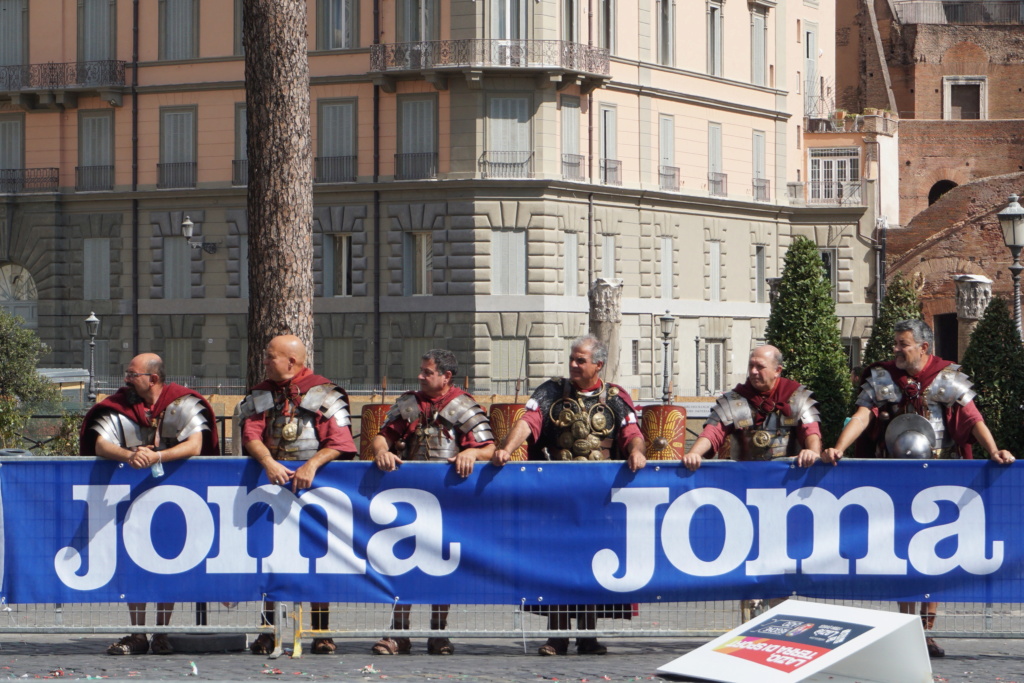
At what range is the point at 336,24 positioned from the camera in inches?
1721

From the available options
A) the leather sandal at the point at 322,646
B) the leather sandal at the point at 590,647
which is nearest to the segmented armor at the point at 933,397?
the leather sandal at the point at 590,647

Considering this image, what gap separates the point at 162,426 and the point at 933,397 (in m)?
4.55

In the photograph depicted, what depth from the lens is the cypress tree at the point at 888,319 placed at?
25203 mm

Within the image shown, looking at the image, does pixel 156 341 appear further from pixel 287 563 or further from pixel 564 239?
pixel 287 563

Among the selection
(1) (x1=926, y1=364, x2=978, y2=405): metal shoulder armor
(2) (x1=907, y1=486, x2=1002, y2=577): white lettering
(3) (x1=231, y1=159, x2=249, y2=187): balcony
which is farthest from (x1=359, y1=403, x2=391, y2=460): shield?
(3) (x1=231, y1=159, x2=249, y2=187): balcony

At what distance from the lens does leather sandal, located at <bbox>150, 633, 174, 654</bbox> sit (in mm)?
10250

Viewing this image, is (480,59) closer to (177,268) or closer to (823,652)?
(177,268)

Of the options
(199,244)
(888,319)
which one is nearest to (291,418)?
(888,319)

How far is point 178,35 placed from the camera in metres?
45.1

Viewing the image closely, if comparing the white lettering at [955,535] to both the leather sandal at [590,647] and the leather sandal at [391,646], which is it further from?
the leather sandal at [391,646]

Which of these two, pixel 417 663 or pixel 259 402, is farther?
pixel 259 402

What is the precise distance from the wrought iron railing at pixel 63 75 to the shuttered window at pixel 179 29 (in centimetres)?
133

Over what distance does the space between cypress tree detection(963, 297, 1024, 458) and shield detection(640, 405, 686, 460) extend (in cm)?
589

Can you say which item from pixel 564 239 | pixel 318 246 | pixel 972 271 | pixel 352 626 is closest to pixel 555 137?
pixel 564 239
